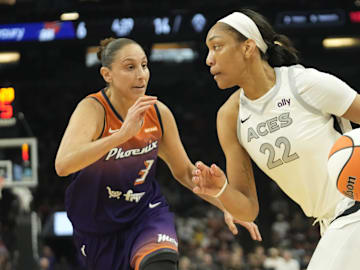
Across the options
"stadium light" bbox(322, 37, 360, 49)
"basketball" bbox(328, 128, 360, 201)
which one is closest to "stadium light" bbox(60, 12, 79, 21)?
"stadium light" bbox(322, 37, 360, 49)

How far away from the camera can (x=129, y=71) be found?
440 centimetres

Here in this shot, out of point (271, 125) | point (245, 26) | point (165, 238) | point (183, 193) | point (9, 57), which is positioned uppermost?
point (245, 26)

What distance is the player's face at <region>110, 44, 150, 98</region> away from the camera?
4.39 meters

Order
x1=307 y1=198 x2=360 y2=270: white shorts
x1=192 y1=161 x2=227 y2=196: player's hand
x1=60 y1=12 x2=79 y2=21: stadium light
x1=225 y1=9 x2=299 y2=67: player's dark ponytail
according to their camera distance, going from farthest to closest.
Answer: x1=60 y1=12 x2=79 y2=21: stadium light
x1=225 y1=9 x2=299 y2=67: player's dark ponytail
x1=192 y1=161 x2=227 y2=196: player's hand
x1=307 y1=198 x2=360 y2=270: white shorts

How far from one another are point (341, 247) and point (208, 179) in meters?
0.84

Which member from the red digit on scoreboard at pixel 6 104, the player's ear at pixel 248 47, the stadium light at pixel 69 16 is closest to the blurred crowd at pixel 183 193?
the stadium light at pixel 69 16

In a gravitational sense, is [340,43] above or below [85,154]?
below

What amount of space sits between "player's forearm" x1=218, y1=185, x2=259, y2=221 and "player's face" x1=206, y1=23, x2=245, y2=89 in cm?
63

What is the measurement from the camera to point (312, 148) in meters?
3.85

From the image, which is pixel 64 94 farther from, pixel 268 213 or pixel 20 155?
pixel 20 155

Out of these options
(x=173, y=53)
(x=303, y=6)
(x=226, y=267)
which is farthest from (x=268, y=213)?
(x=303, y=6)

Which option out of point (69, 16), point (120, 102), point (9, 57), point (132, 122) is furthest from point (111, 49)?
point (9, 57)

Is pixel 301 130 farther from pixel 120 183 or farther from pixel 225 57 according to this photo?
pixel 120 183

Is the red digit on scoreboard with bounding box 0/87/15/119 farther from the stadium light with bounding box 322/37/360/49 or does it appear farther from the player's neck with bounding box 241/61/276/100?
the player's neck with bounding box 241/61/276/100
